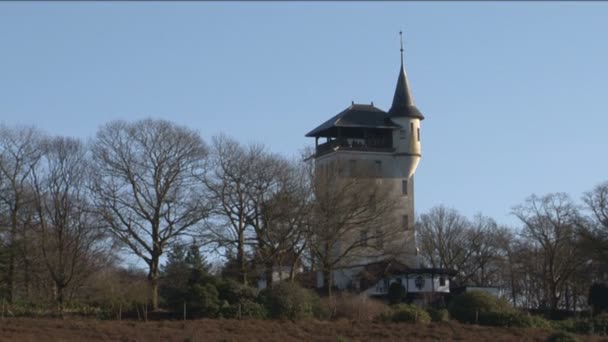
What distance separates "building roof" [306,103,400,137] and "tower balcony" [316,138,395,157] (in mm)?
1065

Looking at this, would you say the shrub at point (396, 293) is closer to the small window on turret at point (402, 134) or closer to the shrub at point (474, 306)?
the shrub at point (474, 306)

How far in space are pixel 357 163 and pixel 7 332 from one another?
3519 cm

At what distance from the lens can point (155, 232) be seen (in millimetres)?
58750

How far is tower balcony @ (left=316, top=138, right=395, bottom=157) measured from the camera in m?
74.5

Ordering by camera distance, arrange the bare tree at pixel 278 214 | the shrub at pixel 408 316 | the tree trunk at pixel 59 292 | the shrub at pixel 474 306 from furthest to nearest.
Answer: the bare tree at pixel 278 214, the tree trunk at pixel 59 292, the shrub at pixel 474 306, the shrub at pixel 408 316

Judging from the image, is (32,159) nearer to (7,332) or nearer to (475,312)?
(7,332)

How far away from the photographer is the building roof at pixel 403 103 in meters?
75.9

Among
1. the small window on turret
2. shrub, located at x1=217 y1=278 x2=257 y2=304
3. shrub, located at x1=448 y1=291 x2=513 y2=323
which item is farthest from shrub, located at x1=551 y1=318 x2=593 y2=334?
the small window on turret

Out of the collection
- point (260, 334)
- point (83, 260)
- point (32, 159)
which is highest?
point (32, 159)

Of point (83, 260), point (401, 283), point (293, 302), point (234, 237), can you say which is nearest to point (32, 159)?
point (83, 260)

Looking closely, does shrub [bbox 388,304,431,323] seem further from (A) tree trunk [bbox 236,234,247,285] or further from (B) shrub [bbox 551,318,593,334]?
(A) tree trunk [bbox 236,234,247,285]

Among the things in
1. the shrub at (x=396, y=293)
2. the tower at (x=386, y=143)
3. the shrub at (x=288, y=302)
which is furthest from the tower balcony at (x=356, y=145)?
the shrub at (x=288, y=302)

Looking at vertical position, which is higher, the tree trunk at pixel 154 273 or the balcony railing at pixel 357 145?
the balcony railing at pixel 357 145

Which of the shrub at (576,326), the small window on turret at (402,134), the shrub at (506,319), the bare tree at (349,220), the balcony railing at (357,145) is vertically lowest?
the shrub at (576,326)
